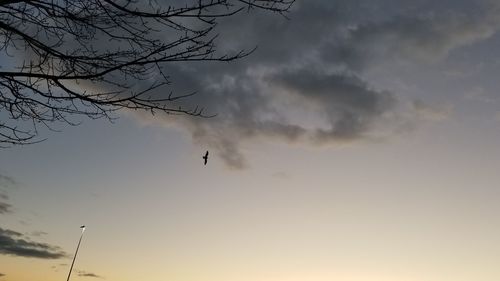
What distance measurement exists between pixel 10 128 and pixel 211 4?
8.73ft

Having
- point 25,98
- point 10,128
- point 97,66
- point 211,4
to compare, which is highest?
point 211,4

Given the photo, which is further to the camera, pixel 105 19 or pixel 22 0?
pixel 105 19

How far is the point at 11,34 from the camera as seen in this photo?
5055 mm

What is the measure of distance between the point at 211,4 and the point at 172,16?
0.44 meters

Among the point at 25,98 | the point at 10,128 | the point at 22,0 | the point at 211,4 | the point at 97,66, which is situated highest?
the point at 211,4

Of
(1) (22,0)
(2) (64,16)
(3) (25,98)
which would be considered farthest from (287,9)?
(3) (25,98)

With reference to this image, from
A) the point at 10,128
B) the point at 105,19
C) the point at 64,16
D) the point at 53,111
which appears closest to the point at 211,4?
the point at 105,19

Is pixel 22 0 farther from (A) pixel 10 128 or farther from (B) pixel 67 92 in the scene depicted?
(A) pixel 10 128

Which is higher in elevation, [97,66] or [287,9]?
[287,9]

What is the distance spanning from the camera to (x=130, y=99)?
16.8ft

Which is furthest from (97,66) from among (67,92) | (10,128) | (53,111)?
(10,128)

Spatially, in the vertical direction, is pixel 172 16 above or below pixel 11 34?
above

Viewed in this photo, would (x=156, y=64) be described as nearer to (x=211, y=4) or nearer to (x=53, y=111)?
(x=211, y=4)

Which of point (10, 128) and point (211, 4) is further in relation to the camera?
point (10, 128)
